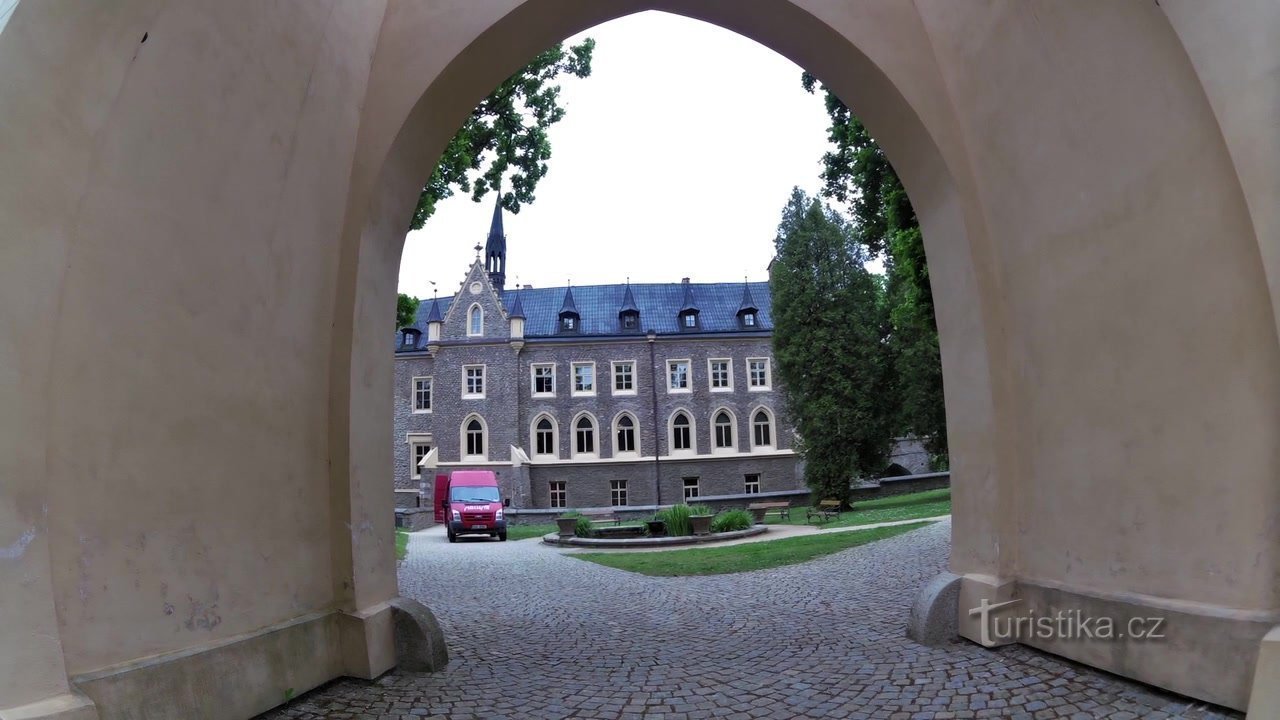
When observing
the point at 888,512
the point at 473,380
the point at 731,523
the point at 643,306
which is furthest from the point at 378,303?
the point at 643,306

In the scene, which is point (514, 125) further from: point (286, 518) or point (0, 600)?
point (0, 600)

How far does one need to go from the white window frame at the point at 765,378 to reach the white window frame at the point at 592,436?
972cm

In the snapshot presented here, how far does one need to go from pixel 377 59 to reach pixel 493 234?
47.1 meters

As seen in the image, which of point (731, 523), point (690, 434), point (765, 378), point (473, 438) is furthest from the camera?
point (765, 378)

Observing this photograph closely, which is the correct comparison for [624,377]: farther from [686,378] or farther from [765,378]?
[765,378]

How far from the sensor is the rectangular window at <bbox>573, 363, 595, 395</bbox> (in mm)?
44250

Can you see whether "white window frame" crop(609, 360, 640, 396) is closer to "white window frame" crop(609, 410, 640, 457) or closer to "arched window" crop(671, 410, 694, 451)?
"white window frame" crop(609, 410, 640, 457)

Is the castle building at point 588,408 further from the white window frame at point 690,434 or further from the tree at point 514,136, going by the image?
the tree at point 514,136

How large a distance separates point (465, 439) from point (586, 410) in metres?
7.34

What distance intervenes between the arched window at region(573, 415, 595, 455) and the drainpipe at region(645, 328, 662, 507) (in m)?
3.76

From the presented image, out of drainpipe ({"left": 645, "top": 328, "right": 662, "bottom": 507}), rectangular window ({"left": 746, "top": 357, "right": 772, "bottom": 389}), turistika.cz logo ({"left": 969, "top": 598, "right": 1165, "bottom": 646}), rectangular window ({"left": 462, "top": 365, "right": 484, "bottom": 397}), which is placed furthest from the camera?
rectangular window ({"left": 746, "top": 357, "right": 772, "bottom": 389})

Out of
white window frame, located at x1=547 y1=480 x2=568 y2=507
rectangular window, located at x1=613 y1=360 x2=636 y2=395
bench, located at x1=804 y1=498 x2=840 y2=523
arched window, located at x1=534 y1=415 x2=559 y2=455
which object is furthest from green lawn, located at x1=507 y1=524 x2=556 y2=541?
rectangular window, located at x1=613 y1=360 x2=636 y2=395

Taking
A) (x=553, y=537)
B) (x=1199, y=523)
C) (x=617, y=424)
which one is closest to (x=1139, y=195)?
(x=1199, y=523)

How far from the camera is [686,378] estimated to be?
44906 millimetres
